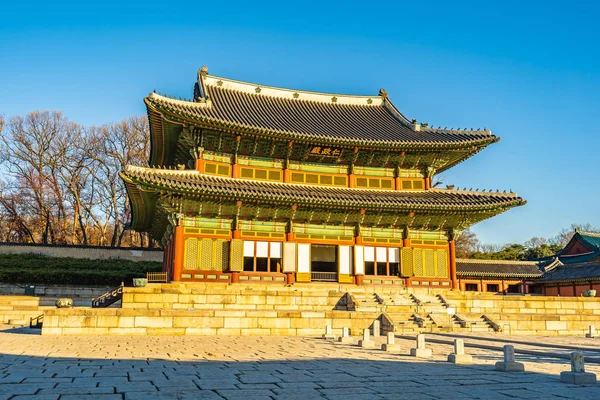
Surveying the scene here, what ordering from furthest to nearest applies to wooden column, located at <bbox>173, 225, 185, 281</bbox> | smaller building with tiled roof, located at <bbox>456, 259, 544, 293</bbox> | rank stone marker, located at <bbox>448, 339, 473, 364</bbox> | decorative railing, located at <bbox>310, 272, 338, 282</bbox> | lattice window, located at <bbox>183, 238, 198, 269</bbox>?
smaller building with tiled roof, located at <bbox>456, 259, 544, 293</bbox>, decorative railing, located at <bbox>310, 272, 338, 282</bbox>, lattice window, located at <bbox>183, 238, 198, 269</bbox>, wooden column, located at <bbox>173, 225, 185, 281</bbox>, rank stone marker, located at <bbox>448, 339, 473, 364</bbox>

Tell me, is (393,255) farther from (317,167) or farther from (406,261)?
(317,167)

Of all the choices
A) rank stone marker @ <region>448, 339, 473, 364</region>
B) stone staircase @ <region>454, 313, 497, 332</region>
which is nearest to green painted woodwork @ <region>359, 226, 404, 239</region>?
stone staircase @ <region>454, 313, 497, 332</region>

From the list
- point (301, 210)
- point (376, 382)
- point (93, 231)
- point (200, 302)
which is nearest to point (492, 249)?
point (93, 231)

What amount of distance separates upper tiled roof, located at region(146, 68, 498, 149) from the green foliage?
13759 millimetres

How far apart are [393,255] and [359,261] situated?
2250mm

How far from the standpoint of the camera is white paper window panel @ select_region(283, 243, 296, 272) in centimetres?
2684

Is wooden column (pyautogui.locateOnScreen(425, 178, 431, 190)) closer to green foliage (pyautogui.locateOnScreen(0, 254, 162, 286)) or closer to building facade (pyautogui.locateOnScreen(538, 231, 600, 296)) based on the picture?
building facade (pyautogui.locateOnScreen(538, 231, 600, 296))

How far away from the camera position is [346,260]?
2812 centimetres

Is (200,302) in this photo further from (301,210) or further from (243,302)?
(301,210)

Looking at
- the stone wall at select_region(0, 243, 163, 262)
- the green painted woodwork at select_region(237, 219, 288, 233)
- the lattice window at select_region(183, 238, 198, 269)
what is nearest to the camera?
the lattice window at select_region(183, 238, 198, 269)

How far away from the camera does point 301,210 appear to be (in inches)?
1076

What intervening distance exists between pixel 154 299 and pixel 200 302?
1.96 metres

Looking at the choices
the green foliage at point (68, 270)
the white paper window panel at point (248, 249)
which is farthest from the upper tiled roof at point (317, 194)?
the green foliage at point (68, 270)

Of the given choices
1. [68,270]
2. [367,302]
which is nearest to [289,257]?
[367,302]
